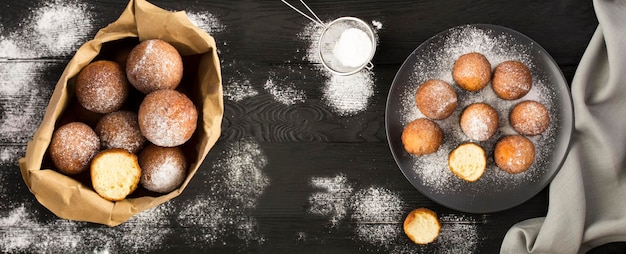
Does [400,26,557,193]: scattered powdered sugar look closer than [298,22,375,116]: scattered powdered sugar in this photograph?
Yes

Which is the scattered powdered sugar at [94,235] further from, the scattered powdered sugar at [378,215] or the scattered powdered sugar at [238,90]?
the scattered powdered sugar at [378,215]

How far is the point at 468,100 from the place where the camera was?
5.70 ft

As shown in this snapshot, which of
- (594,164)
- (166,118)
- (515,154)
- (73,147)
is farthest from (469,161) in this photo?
(73,147)

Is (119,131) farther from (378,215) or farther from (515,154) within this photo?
(515,154)

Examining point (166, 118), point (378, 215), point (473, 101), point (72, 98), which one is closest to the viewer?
point (166, 118)

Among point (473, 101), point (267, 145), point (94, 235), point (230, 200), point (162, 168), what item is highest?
point (473, 101)

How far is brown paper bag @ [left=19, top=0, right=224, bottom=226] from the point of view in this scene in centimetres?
151

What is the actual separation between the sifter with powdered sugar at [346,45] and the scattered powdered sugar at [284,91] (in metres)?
0.14

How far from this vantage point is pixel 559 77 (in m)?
1.70

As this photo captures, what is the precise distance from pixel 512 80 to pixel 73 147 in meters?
1.23

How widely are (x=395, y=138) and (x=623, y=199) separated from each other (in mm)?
717

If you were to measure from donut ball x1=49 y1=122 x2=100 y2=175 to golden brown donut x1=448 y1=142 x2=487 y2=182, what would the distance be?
3.40ft

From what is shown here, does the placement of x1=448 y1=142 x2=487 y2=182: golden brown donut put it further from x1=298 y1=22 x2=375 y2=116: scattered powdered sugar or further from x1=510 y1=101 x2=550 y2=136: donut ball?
x1=298 y1=22 x2=375 y2=116: scattered powdered sugar

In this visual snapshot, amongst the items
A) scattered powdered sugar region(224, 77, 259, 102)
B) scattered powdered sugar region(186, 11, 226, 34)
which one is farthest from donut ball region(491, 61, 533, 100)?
scattered powdered sugar region(186, 11, 226, 34)
